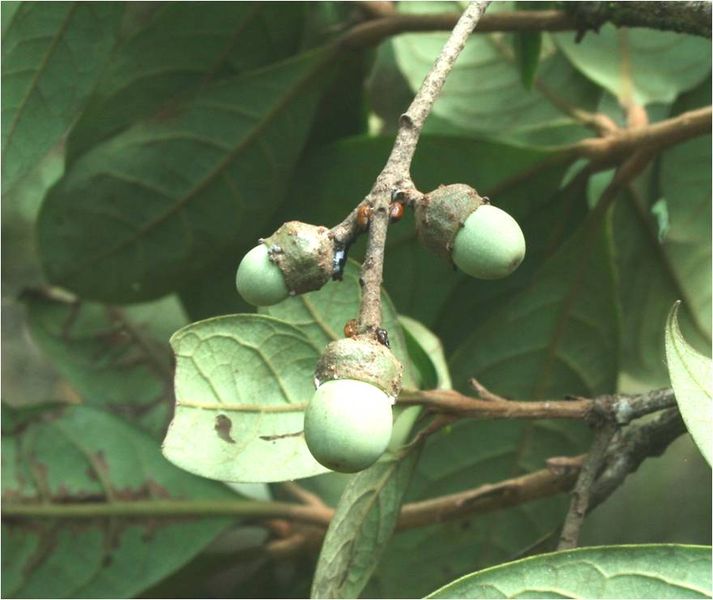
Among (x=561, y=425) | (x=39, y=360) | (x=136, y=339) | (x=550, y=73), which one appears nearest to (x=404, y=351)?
(x=561, y=425)

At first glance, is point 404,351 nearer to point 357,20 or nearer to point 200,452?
point 200,452

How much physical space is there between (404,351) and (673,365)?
258 millimetres

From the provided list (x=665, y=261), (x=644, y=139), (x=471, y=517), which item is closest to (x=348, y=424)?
(x=471, y=517)

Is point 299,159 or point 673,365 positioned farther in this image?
point 299,159

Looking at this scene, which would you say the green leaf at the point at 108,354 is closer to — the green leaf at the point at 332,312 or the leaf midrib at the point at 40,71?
the leaf midrib at the point at 40,71

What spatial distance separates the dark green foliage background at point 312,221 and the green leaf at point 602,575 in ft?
1.50

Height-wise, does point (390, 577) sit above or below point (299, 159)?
below

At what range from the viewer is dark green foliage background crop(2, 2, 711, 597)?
4.29ft

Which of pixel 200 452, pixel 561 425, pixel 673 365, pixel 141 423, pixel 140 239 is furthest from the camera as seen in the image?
pixel 141 423

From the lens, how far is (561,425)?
127cm

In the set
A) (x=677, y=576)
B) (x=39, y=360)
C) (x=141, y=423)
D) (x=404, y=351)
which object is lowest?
(x=677, y=576)

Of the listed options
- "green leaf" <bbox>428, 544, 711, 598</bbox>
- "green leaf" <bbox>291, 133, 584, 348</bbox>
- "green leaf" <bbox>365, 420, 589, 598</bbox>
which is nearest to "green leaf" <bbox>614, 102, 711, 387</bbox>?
"green leaf" <bbox>291, 133, 584, 348</bbox>

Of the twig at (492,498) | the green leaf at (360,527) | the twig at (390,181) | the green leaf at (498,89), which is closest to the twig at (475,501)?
the twig at (492,498)

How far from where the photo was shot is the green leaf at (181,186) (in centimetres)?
137
